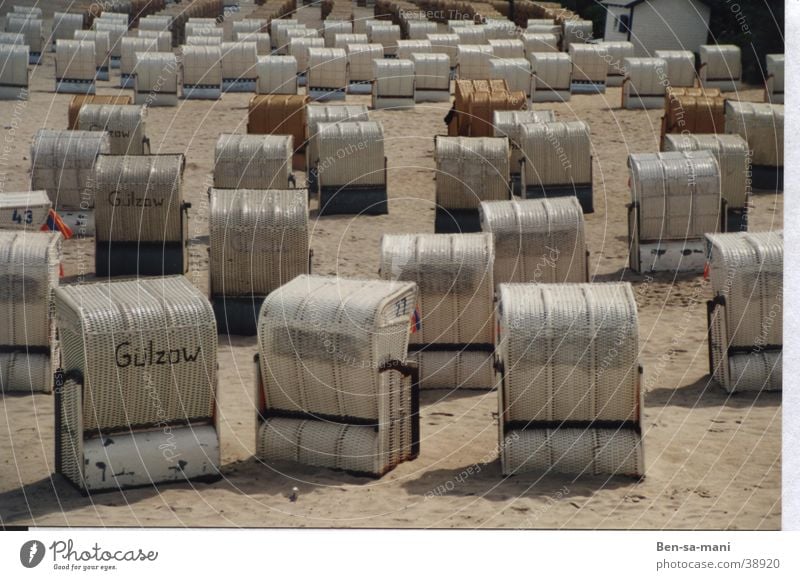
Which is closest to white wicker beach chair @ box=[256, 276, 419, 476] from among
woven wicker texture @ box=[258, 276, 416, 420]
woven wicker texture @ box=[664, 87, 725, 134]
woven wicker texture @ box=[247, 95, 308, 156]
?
woven wicker texture @ box=[258, 276, 416, 420]

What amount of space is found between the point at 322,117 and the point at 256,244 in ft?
47.1

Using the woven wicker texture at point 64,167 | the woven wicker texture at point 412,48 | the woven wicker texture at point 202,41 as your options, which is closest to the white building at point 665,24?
the woven wicker texture at point 412,48

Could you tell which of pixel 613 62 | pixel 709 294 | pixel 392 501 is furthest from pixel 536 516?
pixel 613 62

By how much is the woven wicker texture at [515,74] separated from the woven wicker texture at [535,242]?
30.7 meters

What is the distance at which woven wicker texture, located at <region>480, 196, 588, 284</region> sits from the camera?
29484 mm

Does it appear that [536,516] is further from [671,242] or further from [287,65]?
[287,65]

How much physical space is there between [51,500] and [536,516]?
6.04 metres

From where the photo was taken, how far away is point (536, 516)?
19.6m

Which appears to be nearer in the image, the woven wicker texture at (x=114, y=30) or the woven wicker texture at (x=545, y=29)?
the woven wicker texture at (x=114, y=30)

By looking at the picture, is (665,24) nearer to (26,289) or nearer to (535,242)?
(535,242)

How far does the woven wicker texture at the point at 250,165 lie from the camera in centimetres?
3772

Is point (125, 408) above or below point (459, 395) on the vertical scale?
above

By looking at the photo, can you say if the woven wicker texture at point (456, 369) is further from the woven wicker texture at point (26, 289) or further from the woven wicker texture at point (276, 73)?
the woven wicker texture at point (276, 73)

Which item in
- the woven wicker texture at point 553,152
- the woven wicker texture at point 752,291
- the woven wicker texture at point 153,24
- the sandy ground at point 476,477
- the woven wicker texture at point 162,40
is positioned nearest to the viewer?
the sandy ground at point 476,477
